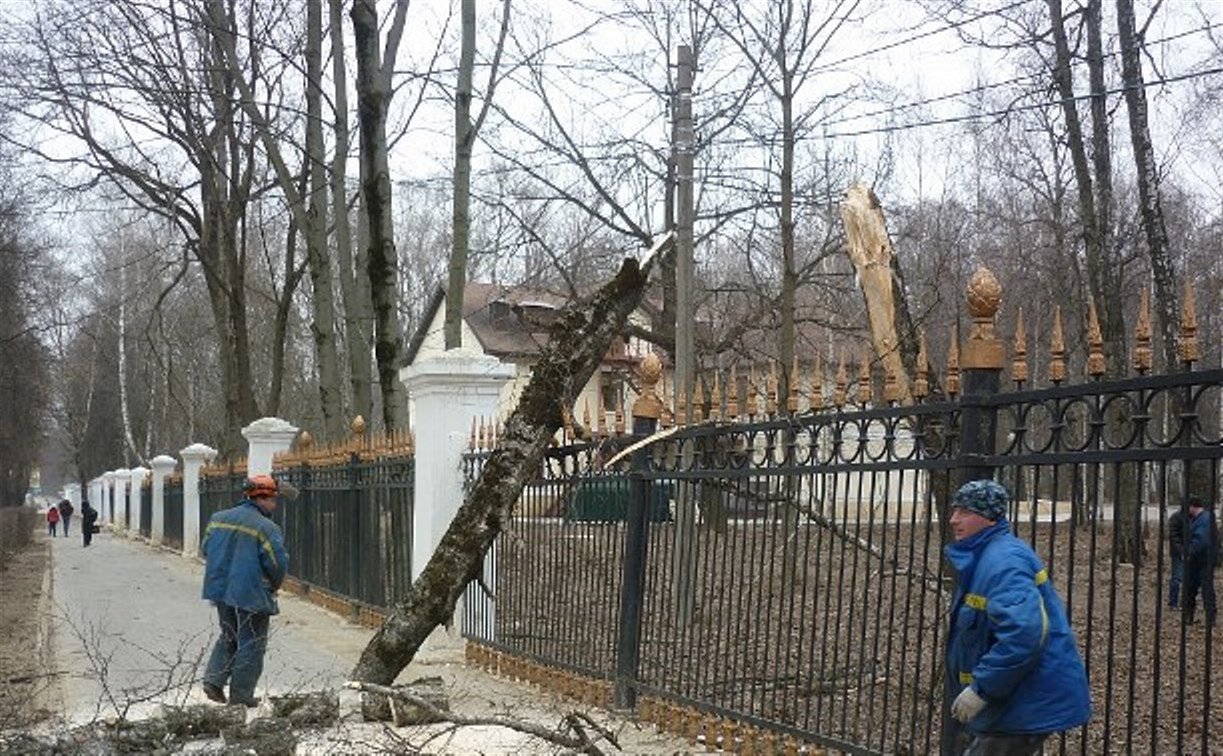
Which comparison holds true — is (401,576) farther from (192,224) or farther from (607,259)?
(192,224)

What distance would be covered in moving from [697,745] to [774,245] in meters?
15.7

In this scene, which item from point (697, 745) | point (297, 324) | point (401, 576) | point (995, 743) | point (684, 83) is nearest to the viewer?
point (995, 743)

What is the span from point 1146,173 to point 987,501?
37.7ft

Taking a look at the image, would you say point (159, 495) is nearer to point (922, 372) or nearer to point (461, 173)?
point (461, 173)

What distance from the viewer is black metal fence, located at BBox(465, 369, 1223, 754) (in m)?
4.39

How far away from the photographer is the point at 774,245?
21688 millimetres

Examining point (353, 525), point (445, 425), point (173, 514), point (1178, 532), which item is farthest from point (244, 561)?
point (173, 514)

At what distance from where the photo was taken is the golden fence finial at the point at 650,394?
7508 mm

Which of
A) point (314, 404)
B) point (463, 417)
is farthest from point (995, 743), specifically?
point (314, 404)

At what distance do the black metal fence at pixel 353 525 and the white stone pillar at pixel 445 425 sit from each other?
0.83 m

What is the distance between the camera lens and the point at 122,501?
4094cm

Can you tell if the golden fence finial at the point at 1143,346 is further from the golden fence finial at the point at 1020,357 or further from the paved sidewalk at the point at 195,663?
the paved sidewalk at the point at 195,663

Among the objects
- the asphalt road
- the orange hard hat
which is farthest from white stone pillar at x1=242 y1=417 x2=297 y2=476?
the orange hard hat

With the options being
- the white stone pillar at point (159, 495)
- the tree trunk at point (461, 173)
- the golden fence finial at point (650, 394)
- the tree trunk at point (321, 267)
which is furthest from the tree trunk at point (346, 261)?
the white stone pillar at point (159, 495)
